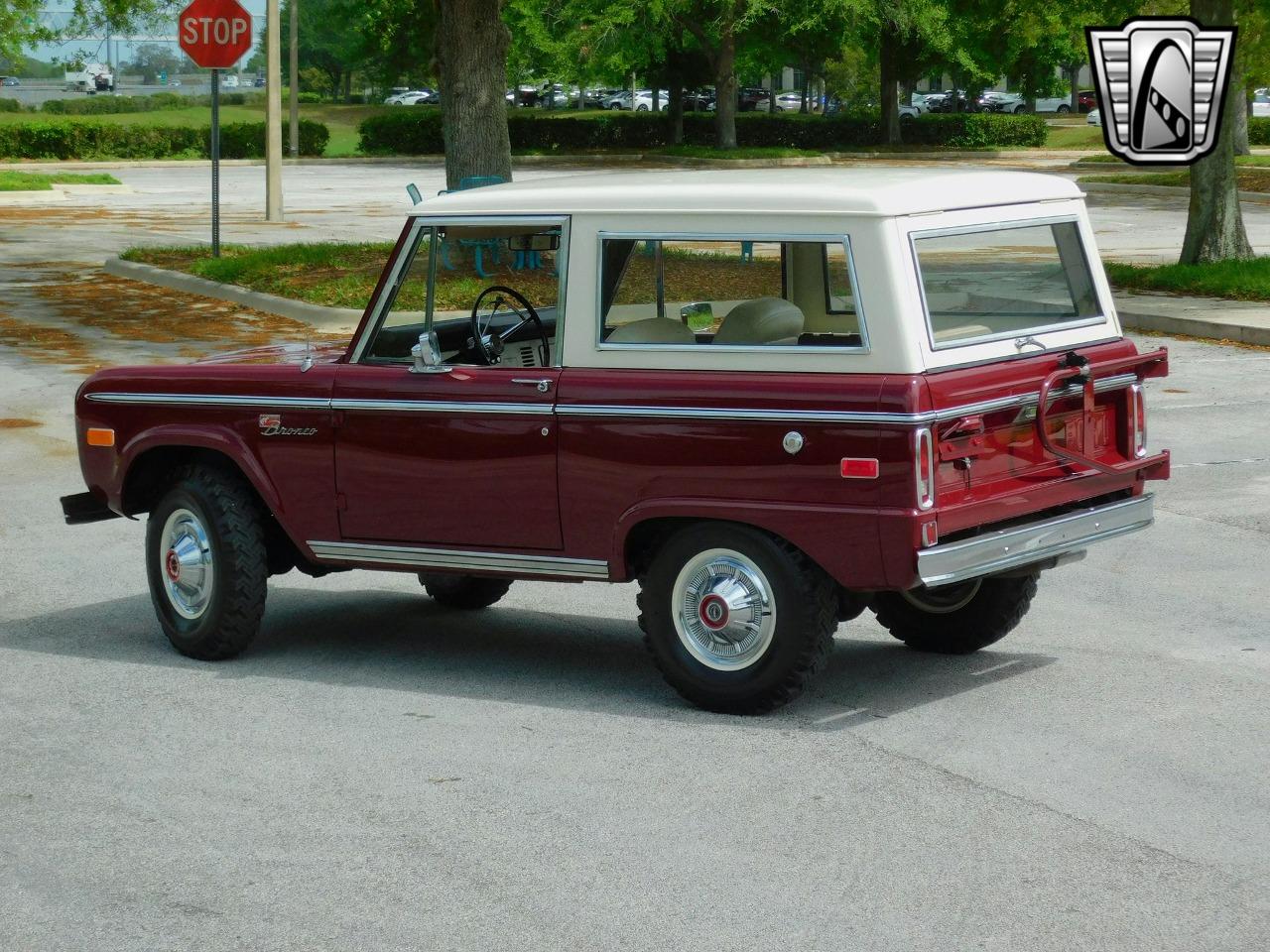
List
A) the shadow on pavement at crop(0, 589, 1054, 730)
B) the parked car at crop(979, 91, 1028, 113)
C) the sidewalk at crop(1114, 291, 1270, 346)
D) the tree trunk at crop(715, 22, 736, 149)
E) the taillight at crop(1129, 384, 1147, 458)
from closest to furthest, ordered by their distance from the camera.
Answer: the shadow on pavement at crop(0, 589, 1054, 730), the taillight at crop(1129, 384, 1147, 458), the sidewalk at crop(1114, 291, 1270, 346), the tree trunk at crop(715, 22, 736, 149), the parked car at crop(979, 91, 1028, 113)

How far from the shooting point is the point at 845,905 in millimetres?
4797

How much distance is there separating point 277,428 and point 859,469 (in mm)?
2450

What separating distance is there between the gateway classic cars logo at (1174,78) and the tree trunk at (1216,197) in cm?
17

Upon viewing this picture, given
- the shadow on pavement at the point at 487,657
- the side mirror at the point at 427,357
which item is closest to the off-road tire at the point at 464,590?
the shadow on pavement at the point at 487,657

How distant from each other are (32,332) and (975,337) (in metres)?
13.9

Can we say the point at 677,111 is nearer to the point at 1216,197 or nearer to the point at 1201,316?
the point at 1216,197

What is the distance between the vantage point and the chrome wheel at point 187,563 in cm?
740

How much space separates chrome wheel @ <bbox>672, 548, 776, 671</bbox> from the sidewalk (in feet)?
39.8

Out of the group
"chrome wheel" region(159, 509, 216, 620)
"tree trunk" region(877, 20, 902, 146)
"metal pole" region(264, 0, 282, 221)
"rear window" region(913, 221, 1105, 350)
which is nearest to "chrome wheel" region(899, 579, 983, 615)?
"rear window" region(913, 221, 1105, 350)

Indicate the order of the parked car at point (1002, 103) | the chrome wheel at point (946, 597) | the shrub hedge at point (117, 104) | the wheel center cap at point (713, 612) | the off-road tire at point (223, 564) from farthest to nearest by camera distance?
the parked car at point (1002, 103), the shrub hedge at point (117, 104), the off-road tire at point (223, 564), the chrome wheel at point (946, 597), the wheel center cap at point (713, 612)

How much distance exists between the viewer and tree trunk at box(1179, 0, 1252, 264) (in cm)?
2156

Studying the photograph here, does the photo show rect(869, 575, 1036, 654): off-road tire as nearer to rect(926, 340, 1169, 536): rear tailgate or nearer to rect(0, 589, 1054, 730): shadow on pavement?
rect(0, 589, 1054, 730): shadow on pavement

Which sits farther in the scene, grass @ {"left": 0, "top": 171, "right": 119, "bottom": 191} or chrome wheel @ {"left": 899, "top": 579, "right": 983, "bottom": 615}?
grass @ {"left": 0, "top": 171, "right": 119, "bottom": 191}

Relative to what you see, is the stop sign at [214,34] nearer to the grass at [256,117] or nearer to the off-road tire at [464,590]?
the off-road tire at [464,590]
